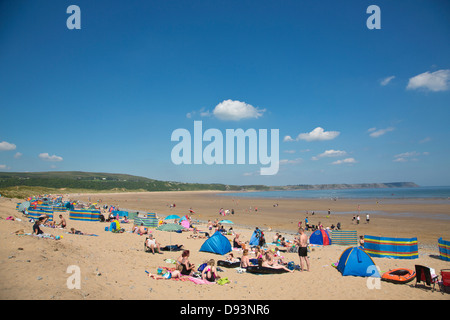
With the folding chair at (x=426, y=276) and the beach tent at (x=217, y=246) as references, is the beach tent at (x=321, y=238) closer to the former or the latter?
the beach tent at (x=217, y=246)

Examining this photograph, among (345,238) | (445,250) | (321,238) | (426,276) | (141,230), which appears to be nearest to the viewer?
(426,276)

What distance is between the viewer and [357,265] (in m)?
9.10

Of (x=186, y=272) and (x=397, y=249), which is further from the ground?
(x=186, y=272)

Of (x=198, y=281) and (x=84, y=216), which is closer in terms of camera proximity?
(x=198, y=281)

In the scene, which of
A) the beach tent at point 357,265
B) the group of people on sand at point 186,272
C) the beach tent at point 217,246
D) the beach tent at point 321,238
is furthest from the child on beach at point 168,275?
the beach tent at point 321,238

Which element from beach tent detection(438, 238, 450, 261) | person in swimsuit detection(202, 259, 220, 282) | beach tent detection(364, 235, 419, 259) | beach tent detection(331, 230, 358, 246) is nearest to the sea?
beach tent detection(331, 230, 358, 246)

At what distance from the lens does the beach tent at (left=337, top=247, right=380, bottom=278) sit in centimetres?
890

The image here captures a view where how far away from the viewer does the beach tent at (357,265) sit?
29.2 ft

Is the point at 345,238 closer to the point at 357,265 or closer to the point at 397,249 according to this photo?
the point at 397,249

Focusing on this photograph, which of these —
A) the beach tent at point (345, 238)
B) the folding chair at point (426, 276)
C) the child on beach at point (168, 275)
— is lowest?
the beach tent at point (345, 238)

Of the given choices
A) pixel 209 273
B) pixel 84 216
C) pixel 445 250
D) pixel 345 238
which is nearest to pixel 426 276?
pixel 445 250

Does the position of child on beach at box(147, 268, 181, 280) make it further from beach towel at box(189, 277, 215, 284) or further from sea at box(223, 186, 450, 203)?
sea at box(223, 186, 450, 203)
